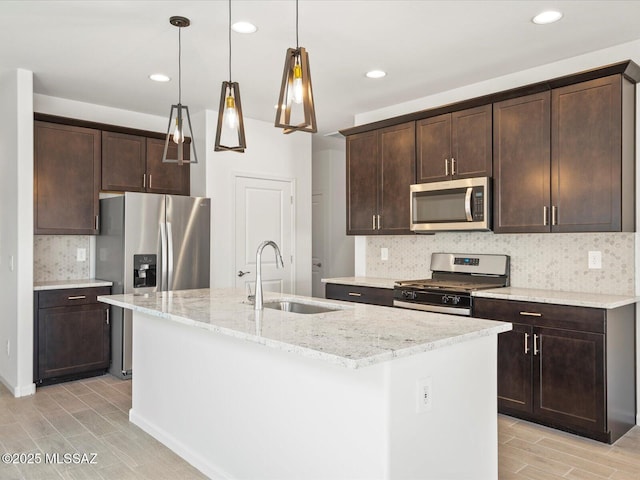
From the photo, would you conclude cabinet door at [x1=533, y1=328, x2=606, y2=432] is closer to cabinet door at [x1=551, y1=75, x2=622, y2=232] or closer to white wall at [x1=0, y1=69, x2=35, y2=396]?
cabinet door at [x1=551, y1=75, x2=622, y2=232]

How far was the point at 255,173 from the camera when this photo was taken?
17.9 feet

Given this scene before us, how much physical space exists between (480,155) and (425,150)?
539 millimetres

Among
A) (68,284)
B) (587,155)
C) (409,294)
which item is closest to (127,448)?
(68,284)

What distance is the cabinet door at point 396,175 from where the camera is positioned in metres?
4.43

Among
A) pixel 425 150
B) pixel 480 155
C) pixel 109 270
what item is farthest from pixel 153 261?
pixel 480 155

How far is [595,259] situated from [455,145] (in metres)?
1.36

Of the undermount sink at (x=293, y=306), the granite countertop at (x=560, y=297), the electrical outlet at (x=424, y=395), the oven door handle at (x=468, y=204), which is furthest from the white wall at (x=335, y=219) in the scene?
the electrical outlet at (x=424, y=395)

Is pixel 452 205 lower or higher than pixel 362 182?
lower

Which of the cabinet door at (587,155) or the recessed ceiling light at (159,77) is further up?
the recessed ceiling light at (159,77)

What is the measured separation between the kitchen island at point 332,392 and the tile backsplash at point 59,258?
2.25 meters

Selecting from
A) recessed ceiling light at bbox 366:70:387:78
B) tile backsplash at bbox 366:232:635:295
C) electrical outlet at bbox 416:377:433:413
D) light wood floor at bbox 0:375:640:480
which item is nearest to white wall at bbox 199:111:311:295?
tile backsplash at bbox 366:232:635:295

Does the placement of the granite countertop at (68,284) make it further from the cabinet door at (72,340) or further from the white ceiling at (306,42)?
the white ceiling at (306,42)

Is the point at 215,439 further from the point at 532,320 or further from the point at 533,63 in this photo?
the point at 533,63

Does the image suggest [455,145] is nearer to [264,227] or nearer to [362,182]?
[362,182]
